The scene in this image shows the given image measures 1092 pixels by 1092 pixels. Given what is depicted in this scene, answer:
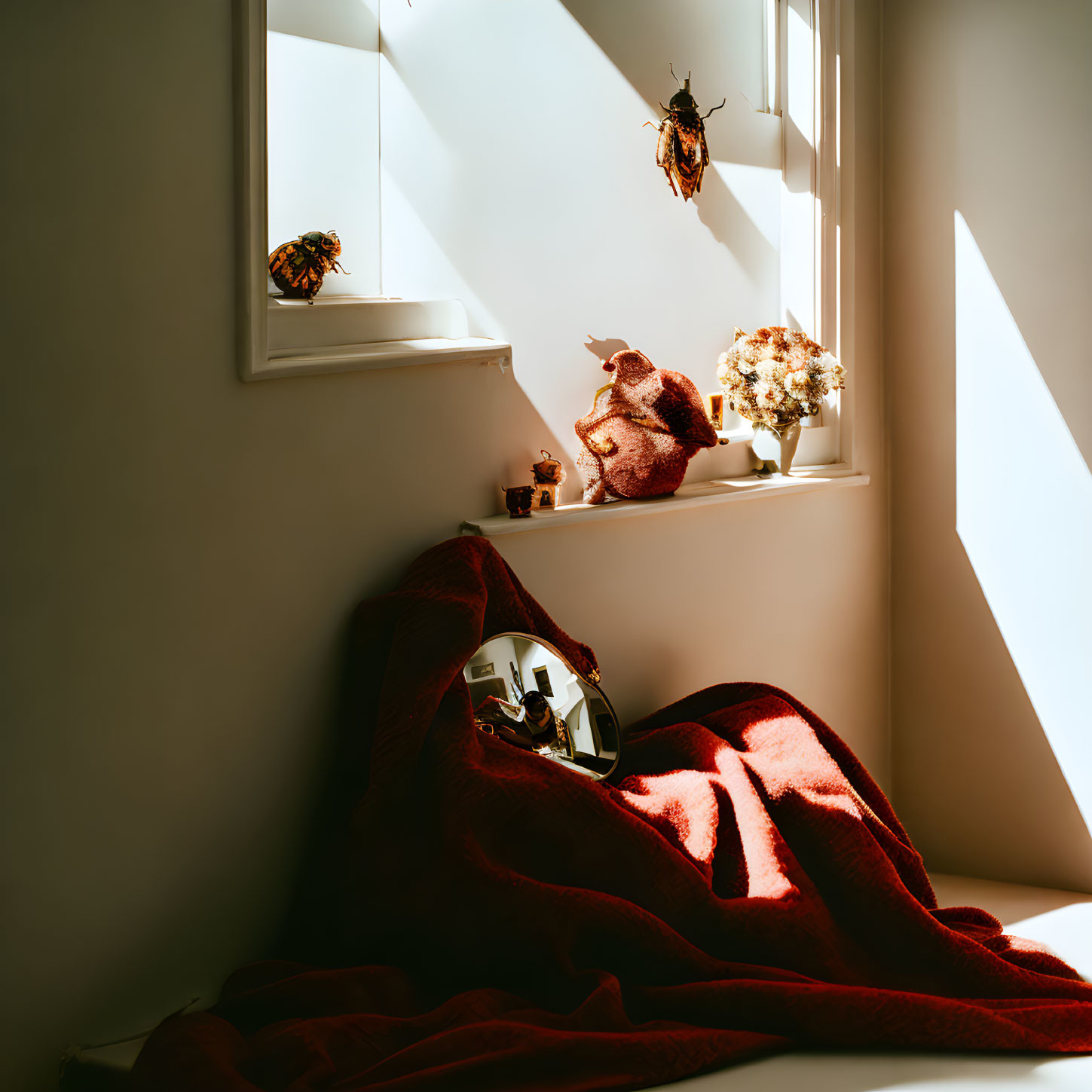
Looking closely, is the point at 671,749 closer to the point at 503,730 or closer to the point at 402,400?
the point at 503,730

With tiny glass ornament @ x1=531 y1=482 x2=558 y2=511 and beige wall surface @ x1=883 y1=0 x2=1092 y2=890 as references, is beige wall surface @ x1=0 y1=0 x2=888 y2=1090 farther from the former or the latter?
beige wall surface @ x1=883 y1=0 x2=1092 y2=890

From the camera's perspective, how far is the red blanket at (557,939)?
1214 millimetres

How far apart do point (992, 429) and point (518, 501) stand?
128 centimetres

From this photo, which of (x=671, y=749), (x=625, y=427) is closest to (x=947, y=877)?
(x=671, y=749)

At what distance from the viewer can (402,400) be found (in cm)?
169

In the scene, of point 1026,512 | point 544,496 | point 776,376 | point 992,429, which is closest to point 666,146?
point 776,376

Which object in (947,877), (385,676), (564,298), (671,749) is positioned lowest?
(947,877)

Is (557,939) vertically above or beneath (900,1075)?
above

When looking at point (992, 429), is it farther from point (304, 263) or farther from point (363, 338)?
point (304, 263)

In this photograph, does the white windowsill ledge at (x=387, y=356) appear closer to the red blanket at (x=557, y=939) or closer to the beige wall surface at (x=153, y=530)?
the beige wall surface at (x=153, y=530)

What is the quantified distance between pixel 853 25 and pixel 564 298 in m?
1.06

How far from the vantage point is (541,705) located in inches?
68.7

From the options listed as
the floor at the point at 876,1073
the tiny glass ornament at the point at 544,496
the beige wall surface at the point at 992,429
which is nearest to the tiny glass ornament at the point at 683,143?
the beige wall surface at the point at 992,429

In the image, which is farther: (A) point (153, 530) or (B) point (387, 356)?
(B) point (387, 356)
